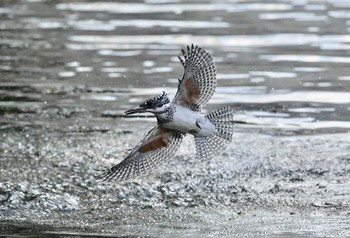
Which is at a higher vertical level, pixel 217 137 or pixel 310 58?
pixel 217 137

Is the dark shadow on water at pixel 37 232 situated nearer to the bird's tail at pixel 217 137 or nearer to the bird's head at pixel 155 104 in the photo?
the bird's head at pixel 155 104

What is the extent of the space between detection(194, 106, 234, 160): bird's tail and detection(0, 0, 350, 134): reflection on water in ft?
9.52

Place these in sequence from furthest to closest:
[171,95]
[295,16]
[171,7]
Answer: [171,7] → [295,16] → [171,95]

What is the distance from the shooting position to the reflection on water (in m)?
11.7

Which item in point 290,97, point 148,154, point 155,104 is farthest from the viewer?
point 290,97

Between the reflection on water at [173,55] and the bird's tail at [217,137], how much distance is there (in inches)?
114

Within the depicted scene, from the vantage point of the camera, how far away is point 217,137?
8.02m

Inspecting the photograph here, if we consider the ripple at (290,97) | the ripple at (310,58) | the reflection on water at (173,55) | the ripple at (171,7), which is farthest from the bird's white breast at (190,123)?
the ripple at (171,7)

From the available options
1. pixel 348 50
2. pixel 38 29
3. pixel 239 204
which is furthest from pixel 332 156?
pixel 38 29

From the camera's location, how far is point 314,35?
14.9 m

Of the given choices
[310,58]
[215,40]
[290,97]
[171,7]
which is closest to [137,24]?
[171,7]

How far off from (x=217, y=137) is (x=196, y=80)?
53 cm

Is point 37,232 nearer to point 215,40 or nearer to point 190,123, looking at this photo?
point 190,123

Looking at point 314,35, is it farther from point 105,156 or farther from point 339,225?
point 339,225
